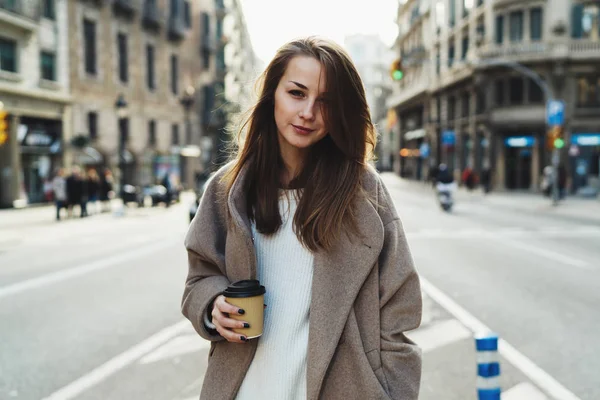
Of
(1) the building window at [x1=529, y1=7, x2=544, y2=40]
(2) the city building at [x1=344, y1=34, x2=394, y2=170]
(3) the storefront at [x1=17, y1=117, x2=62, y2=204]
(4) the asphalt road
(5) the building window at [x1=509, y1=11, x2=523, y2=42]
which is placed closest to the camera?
(4) the asphalt road

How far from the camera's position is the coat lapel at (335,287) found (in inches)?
68.7

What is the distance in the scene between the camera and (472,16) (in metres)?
42.7

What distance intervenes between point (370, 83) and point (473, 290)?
110987 mm

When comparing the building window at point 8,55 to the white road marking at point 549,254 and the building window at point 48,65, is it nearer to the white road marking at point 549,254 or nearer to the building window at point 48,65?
the building window at point 48,65

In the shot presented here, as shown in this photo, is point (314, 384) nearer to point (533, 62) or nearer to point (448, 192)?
point (448, 192)

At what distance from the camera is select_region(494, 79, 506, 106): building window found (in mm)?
38719

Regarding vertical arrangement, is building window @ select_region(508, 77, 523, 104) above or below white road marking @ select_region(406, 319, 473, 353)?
above

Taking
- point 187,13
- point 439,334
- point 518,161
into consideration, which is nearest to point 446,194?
point 439,334

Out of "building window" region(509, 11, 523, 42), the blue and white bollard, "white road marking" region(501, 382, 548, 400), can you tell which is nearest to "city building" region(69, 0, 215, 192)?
"building window" region(509, 11, 523, 42)

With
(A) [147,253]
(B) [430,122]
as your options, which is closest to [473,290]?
(A) [147,253]

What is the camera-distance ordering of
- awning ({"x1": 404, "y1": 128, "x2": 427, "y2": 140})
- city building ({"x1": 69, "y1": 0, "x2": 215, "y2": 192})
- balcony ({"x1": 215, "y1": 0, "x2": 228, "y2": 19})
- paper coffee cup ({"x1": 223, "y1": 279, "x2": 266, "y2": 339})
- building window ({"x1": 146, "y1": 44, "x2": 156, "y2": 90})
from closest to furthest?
paper coffee cup ({"x1": 223, "y1": 279, "x2": 266, "y2": 339}), city building ({"x1": 69, "y1": 0, "x2": 215, "y2": 192}), building window ({"x1": 146, "y1": 44, "x2": 156, "y2": 90}), balcony ({"x1": 215, "y1": 0, "x2": 228, "y2": 19}), awning ({"x1": 404, "y1": 128, "x2": 427, "y2": 140})

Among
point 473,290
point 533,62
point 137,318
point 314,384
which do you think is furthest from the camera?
point 533,62

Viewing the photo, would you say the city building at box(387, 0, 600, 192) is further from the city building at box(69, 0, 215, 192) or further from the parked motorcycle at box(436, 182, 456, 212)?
the city building at box(69, 0, 215, 192)

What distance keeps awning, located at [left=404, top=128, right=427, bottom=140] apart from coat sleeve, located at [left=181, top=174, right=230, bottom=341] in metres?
55.8
